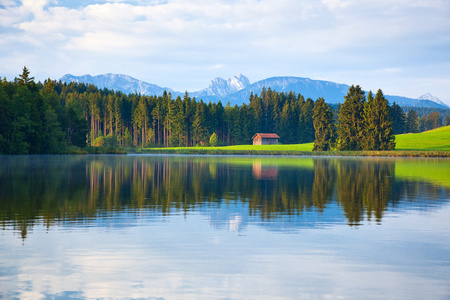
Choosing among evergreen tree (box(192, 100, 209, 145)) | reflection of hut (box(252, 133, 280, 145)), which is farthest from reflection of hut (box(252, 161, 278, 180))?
evergreen tree (box(192, 100, 209, 145))

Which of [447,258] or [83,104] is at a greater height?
[83,104]

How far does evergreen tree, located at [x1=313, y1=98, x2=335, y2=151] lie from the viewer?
442 ft

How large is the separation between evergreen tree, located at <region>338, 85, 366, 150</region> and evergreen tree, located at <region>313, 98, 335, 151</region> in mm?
9194

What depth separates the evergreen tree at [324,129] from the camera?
135 metres

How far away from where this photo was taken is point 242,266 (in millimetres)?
10508

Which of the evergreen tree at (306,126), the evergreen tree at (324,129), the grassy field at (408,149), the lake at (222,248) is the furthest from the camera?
the evergreen tree at (306,126)

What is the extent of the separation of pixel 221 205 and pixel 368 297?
12820mm

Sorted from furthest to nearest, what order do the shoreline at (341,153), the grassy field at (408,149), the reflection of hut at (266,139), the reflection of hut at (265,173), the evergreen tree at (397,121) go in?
the evergreen tree at (397,121) → the reflection of hut at (266,139) → the grassy field at (408,149) → the shoreline at (341,153) → the reflection of hut at (265,173)

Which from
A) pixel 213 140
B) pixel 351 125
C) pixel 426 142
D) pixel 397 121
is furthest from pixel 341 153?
pixel 397 121

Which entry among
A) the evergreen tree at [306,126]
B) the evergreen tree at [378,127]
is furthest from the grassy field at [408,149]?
the evergreen tree at [306,126]

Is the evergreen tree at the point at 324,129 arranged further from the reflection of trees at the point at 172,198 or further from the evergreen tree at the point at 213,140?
the reflection of trees at the point at 172,198

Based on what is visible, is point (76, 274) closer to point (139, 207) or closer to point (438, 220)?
point (139, 207)

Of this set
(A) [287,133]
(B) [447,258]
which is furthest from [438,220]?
(A) [287,133]

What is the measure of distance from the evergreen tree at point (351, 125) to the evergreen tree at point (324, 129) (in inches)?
362
